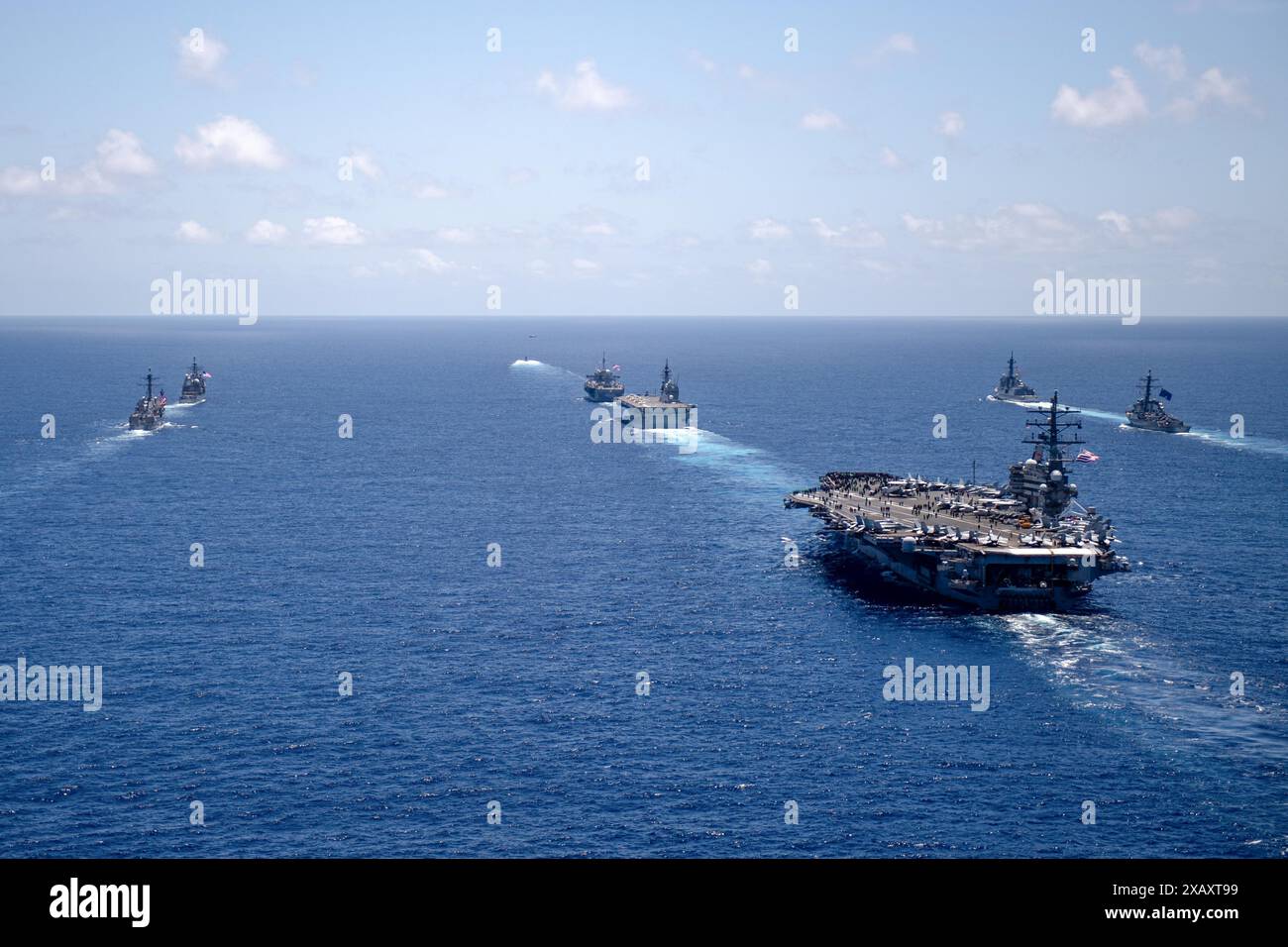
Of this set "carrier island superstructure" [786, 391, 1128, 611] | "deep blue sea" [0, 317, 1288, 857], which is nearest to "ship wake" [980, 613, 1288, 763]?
"deep blue sea" [0, 317, 1288, 857]

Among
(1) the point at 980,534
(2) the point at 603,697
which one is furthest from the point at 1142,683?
(2) the point at 603,697

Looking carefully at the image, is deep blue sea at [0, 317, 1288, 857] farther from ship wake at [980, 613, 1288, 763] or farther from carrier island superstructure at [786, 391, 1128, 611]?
carrier island superstructure at [786, 391, 1128, 611]

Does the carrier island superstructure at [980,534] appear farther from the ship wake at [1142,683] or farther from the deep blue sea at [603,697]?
the ship wake at [1142,683]

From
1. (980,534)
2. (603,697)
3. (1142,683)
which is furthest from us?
(980,534)

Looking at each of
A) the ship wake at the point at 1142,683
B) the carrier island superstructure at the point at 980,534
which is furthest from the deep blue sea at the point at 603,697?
the carrier island superstructure at the point at 980,534

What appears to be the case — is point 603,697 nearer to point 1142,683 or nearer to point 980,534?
point 1142,683

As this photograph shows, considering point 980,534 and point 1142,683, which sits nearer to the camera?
Result: point 1142,683
